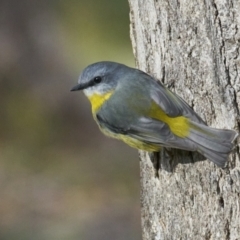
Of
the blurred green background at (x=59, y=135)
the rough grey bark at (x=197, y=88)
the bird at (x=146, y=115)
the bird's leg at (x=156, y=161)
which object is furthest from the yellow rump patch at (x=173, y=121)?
the blurred green background at (x=59, y=135)

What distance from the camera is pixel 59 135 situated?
10.3 m

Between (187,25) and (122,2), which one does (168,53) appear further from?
(122,2)

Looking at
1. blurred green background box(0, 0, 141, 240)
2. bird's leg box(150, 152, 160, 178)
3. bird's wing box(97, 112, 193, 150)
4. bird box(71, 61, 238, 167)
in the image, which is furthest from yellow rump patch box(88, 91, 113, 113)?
blurred green background box(0, 0, 141, 240)

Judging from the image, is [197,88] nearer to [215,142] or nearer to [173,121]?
[173,121]

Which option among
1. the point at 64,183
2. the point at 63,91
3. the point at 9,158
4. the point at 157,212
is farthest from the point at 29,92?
the point at 157,212

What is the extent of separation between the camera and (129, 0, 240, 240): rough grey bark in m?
3.67

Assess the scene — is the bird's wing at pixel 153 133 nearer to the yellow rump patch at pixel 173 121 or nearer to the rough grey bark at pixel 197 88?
the yellow rump patch at pixel 173 121

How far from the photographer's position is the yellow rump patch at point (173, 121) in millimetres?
3750

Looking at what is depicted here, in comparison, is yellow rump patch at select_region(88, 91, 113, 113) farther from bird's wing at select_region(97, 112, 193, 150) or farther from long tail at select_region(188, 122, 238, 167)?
long tail at select_region(188, 122, 238, 167)

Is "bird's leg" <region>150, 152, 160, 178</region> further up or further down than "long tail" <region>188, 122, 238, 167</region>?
further down

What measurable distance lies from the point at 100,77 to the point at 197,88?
0.72 m

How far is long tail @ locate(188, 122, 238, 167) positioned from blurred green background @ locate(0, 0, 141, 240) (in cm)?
455

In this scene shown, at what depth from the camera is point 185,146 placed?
12.0 feet

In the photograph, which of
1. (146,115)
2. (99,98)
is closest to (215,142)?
(146,115)
